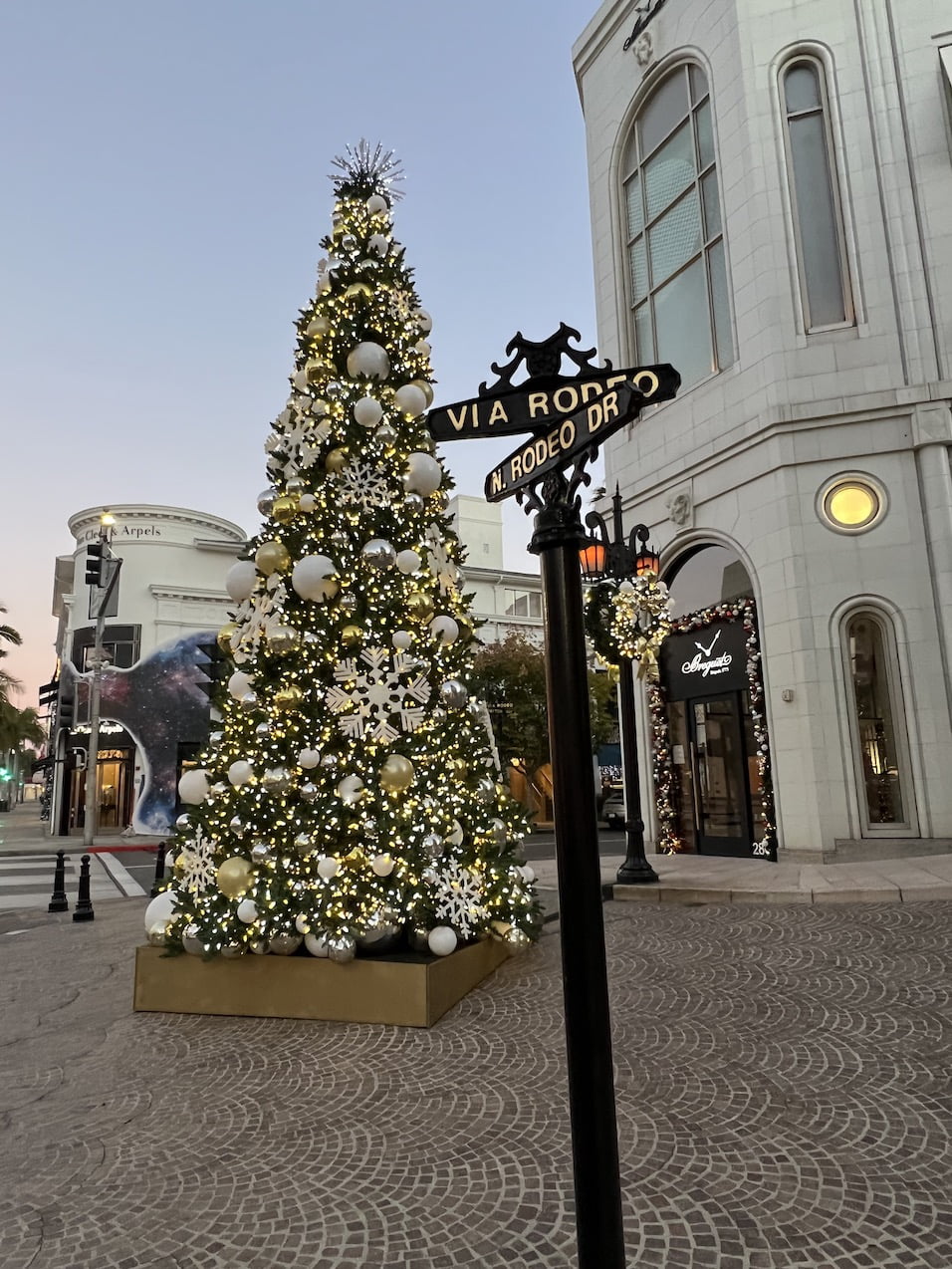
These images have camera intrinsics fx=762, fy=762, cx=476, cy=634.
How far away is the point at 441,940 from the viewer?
17.4 feet

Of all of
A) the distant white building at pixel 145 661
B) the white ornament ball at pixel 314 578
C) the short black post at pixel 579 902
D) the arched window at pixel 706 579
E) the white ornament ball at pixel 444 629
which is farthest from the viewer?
the distant white building at pixel 145 661

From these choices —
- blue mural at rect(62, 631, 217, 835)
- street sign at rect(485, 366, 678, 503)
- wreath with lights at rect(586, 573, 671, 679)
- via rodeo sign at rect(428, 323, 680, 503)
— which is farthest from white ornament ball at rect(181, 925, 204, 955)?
blue mural at rect(62, 631, 217, 835)

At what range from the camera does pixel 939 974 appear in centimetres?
573

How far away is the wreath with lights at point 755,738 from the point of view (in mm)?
13523

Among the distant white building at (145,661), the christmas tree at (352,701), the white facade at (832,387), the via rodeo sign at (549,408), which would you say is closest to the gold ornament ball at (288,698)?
the christmas tree at (352,701)

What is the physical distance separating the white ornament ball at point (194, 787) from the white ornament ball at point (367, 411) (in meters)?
3.07

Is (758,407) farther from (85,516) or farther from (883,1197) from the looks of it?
(85,516)

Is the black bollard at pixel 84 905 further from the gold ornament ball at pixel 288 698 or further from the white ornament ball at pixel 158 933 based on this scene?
the gold ornament ball at pixel 288 698

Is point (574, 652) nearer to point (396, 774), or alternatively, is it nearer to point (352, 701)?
point (396, 774)

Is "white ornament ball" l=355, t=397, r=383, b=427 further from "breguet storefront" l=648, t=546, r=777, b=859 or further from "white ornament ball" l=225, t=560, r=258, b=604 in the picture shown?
"breguet storefront" l=648, t=546, r=777, b=859

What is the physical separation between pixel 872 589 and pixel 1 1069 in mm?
12999

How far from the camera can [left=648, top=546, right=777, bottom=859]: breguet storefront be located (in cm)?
1402

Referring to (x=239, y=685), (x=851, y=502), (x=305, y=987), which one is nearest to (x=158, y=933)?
(x=305, y=987)

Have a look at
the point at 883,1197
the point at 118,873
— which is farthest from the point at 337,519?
the point at 118,873
